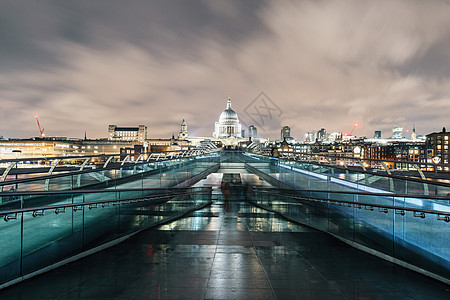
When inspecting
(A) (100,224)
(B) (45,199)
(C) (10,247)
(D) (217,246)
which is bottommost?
(D) (217,246)

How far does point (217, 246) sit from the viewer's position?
694 cm

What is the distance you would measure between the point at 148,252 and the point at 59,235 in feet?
5.98

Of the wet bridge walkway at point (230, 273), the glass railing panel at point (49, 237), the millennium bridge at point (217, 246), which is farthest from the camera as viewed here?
the glass railing panel at point (49, 237)

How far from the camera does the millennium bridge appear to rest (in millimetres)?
4762

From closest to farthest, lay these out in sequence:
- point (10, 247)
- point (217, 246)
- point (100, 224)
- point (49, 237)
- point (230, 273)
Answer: point (10, 247) → point (230, 273) → point (49, 237) → point (100, 224) → point (217, 246)

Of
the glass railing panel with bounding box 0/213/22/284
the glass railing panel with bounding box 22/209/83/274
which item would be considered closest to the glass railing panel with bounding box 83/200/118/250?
the glass railing panel with bounding box 22/209/83/274

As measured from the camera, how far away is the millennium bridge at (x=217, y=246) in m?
4.76

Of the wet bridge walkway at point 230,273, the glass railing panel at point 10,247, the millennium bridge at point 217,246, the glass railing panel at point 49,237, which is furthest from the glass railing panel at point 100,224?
the glass railing panel at point 10,247

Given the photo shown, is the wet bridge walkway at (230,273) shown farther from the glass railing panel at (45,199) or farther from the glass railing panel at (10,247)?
the glass railing panel at (45,199)

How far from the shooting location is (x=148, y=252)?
6.42 m

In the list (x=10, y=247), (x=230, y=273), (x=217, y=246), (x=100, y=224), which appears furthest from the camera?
(x=217, y=246)

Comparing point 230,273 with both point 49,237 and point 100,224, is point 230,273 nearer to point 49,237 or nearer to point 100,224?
point 100,224

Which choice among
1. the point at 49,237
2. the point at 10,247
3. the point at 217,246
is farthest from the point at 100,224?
the point at 217,246

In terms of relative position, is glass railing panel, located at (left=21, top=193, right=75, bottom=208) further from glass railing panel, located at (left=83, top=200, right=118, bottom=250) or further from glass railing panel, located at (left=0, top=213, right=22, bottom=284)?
glass railing panel, located at (left=83, top=200, right=118, bottom=250)
